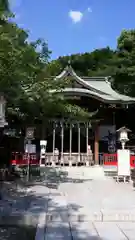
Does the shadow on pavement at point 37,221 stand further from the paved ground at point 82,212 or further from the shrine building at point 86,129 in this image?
the shrine building at point 86,129

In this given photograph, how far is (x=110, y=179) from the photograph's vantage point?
1897 cm

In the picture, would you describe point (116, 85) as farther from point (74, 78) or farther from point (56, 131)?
point (56, 131)

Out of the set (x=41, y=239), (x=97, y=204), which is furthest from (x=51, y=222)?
(x=97, y=204)

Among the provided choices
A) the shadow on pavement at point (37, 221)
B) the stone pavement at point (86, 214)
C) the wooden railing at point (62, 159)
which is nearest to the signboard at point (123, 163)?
the stone pavement at point (86, 214)

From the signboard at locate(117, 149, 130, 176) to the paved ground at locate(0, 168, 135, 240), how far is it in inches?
91.5

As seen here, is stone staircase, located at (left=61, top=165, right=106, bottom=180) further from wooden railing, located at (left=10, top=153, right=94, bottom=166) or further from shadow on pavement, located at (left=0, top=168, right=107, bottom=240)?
shadow on pavement, located at (left=0, top=168, right=107, bottom=240)

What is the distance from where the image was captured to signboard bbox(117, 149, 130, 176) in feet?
57.1

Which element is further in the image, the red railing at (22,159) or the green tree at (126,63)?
the green tree at (126,63)

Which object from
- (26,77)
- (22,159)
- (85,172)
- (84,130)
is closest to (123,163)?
(85,172)

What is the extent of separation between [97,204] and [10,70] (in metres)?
5.40

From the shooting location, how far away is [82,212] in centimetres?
923

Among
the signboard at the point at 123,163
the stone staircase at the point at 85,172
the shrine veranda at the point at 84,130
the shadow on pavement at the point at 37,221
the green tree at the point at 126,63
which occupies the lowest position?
the shadow on pavement at the point at 37,221

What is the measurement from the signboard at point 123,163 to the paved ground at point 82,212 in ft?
7.63

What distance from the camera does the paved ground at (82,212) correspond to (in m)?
7.15
